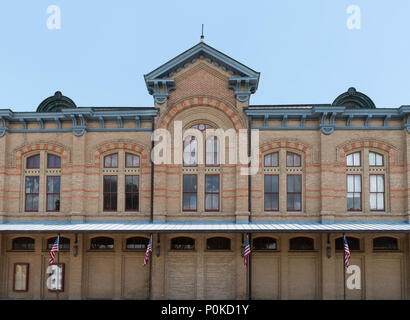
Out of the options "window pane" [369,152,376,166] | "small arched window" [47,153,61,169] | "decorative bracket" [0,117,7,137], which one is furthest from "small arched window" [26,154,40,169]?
"window pane" [369,152,376,166]

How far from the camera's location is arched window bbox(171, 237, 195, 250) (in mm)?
18656

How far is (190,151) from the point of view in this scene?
19406 mm

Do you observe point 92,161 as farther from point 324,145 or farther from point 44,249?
point 324,145

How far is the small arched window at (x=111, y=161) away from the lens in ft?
64.3

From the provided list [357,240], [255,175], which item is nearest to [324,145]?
[255,175]

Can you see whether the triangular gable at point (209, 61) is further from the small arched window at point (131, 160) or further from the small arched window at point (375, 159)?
the small arched window at point (375, 159)

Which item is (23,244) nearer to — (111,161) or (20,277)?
(20,277)

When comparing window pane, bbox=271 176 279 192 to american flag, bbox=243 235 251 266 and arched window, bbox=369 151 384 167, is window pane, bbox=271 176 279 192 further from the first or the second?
arched window, bbox=369 151 384 167

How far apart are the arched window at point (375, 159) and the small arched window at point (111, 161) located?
46.9ft

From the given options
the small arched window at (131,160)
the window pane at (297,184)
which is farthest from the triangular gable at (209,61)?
the window pane at (297,184)

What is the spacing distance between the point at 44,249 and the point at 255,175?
12.3 m

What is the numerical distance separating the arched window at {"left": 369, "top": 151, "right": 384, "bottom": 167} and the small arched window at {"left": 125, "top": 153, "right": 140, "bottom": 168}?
13007mm

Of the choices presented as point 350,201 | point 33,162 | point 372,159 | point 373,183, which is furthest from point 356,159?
point 33,162

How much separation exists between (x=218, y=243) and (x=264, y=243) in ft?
8.16
